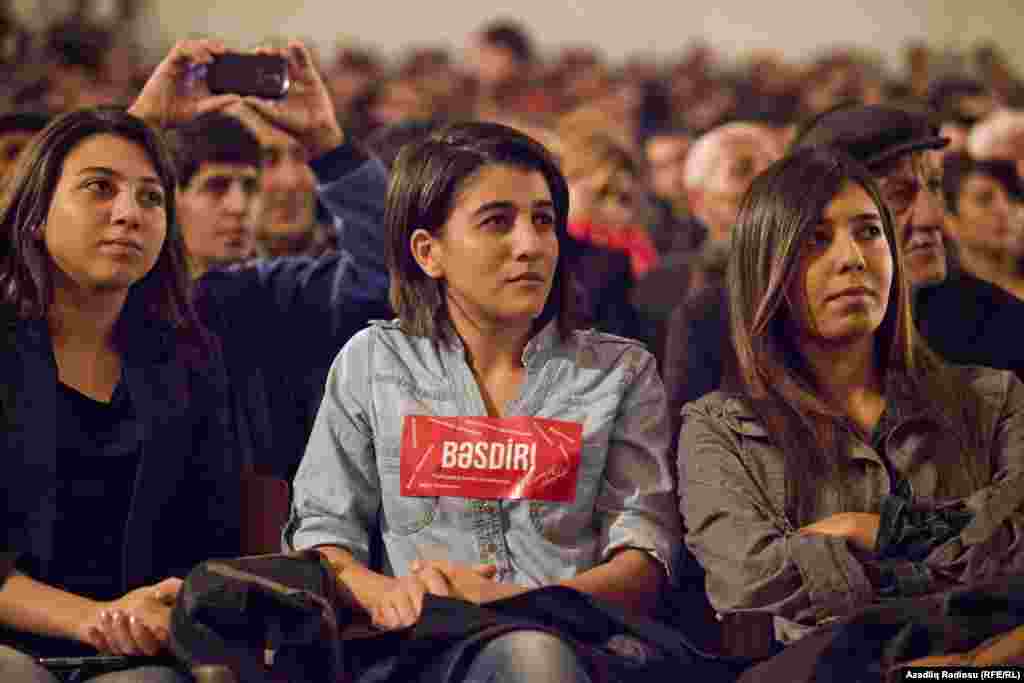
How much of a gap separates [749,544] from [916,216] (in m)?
1.09

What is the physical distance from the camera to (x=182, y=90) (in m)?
2.98

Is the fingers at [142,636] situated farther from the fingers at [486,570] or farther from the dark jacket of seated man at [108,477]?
the fingers at [486,570]

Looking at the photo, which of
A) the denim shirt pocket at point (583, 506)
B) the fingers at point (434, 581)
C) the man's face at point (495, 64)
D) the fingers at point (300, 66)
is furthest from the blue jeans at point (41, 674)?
the man's face at point (495, 64)

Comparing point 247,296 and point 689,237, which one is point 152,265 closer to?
point 247,296

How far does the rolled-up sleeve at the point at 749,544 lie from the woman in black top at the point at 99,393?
84 cm

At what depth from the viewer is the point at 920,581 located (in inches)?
85.0

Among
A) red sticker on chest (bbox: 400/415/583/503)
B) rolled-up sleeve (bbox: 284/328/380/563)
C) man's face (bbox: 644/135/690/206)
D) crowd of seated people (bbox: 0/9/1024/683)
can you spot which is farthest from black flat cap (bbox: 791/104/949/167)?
man's face (bbox: 644/135/690/206)

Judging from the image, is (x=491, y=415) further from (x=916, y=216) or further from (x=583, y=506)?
(x=916, y=216)

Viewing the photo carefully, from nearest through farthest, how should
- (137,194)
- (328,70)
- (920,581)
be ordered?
1. (920,581)
2. (137,194)
3. (328,70)

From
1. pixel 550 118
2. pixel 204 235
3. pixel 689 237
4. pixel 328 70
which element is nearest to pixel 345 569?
pixel 204 235

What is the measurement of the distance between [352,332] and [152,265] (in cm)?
52

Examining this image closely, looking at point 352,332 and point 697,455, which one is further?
point 352,332

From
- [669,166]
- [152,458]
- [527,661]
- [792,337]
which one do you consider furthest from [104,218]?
[669,166]

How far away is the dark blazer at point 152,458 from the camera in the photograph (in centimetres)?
239
